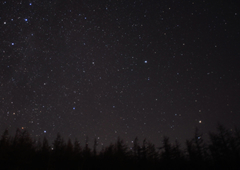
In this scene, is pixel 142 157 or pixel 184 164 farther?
pixel 142 157

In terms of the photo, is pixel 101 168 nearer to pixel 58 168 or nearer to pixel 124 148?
pixel 124 148

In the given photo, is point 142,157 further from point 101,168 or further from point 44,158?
point 44,158

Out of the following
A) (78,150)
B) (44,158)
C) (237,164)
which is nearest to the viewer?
(237,164)

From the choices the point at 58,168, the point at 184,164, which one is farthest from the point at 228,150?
the point at 58,168

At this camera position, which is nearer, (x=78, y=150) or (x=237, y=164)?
(x=237, y=164)

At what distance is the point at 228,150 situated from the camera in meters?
23.2

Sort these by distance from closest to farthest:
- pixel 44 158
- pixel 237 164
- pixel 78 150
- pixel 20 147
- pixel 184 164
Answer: pixel 237 164, pixel 184 164, pixel 20 147, pixel 44 158, pixel 78 150

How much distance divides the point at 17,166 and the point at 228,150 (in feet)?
96.9

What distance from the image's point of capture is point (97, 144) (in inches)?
1677

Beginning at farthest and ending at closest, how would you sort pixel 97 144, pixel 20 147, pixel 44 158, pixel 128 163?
pixel 97 144 < pixel 44 158 < pixel 128 163 < pixel 20 147

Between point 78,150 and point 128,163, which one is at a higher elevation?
point 78,150

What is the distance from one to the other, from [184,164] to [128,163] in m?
8.70

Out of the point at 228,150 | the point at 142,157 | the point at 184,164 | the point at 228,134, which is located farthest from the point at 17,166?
the point at 228,134

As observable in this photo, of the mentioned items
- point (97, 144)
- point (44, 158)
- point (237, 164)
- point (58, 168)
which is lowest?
point (237, 164)
